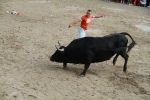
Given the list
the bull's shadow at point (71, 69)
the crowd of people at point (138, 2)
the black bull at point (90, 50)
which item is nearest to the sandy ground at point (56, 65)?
the bull's shadow at point (71, 69)

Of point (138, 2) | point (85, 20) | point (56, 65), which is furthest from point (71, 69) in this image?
point (138, 2)

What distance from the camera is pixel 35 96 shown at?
7820 mm

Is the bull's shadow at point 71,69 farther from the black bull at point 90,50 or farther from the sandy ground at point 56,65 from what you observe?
the black bull at point 90,50

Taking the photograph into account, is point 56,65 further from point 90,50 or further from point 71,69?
point 90,50

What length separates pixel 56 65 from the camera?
10188 millimetres

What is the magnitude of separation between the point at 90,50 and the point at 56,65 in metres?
1.46

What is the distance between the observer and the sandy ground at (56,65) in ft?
27.1

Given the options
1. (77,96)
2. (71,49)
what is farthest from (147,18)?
(77,96)

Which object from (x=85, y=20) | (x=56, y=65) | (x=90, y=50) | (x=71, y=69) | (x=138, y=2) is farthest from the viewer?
(x=138, y=2)

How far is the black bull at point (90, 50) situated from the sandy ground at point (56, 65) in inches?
15.3

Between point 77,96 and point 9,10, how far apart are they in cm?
1121

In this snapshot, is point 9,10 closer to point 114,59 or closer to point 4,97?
point 114,59

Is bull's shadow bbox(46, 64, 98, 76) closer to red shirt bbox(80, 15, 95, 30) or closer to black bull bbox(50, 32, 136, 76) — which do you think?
black bull bbox(50, 32, 136, 76)

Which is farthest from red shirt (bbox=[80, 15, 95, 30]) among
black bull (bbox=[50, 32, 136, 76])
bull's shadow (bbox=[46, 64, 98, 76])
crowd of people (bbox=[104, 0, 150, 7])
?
crowd of people (bbox=[104, 0, 150, 7])
